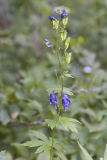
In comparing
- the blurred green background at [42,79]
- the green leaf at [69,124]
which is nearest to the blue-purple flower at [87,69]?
the blurred green background at [42,79]

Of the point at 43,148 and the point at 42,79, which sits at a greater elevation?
the point at 42,79

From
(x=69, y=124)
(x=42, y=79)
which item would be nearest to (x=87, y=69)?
(x=42, y=79)

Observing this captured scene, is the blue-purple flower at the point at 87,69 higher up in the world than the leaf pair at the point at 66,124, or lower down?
higher up

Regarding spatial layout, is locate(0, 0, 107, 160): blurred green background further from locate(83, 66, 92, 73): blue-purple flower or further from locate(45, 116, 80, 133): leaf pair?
locate(45, 116, 80, 133): leaf pair

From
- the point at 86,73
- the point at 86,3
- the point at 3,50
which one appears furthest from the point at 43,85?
the point at 86,3

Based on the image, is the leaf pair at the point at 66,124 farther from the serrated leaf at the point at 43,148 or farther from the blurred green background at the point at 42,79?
the blurred green background at the point at 42,79

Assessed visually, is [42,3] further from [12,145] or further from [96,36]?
[12,145]

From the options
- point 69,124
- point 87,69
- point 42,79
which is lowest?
point 69,124

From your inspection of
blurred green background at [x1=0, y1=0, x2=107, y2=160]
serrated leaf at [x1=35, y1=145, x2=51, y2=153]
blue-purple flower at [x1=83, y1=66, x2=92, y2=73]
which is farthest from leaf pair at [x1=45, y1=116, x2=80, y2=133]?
blue-purple flower at [x1=83, y1=66, x2=92, y2=73]

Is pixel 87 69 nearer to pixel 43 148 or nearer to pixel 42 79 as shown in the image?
pixel 42 79
